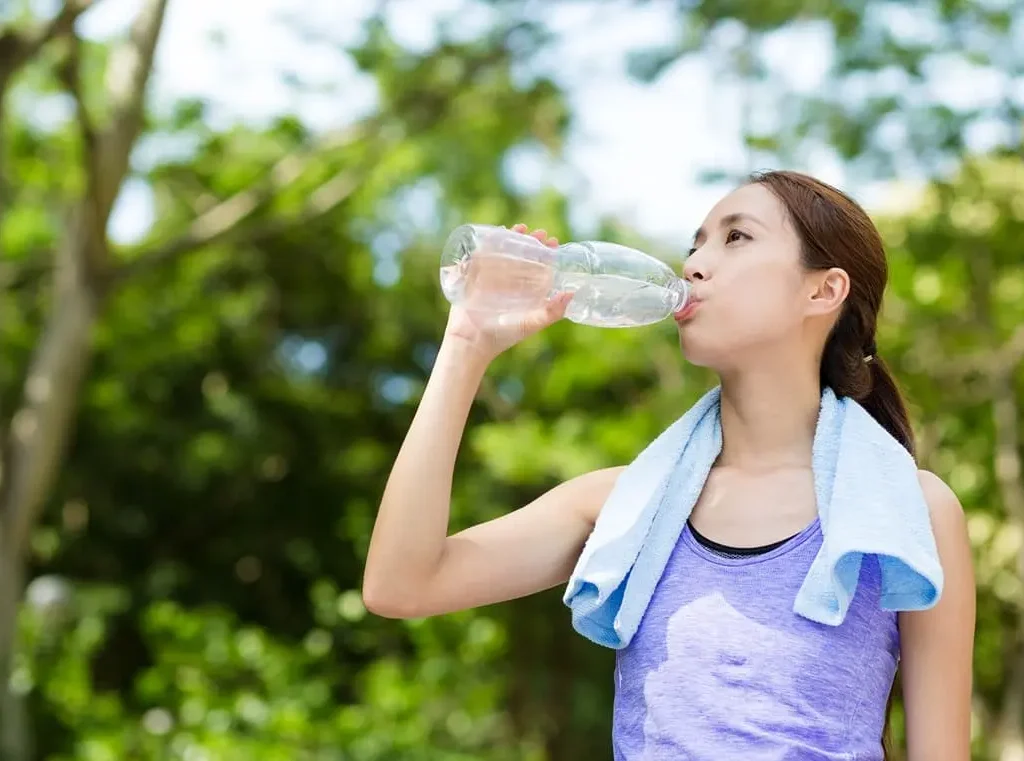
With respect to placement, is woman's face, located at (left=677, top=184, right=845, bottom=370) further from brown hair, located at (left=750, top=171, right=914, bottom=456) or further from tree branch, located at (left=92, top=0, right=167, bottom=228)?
tree branch, located at (left=92, top=0, right=167, bottom=228)

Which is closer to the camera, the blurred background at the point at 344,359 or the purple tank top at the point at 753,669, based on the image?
the purple tank top at the point at 753,669

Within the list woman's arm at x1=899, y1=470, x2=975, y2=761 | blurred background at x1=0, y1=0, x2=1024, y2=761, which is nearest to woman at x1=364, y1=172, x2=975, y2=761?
woman's arm at x1=899, y1=470, x2=975, y2=761

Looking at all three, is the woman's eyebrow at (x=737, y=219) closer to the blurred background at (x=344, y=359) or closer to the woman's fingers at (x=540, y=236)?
the woman's fingers at (x=540, y=236)

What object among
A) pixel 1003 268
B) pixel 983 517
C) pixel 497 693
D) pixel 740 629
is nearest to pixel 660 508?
pixel 740 629

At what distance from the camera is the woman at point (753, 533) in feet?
5.51

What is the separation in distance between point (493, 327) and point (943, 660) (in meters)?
0.65

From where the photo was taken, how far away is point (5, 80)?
278 inches

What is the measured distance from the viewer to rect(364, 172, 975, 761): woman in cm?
168

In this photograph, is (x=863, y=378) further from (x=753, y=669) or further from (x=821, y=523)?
(x=753, y=669)

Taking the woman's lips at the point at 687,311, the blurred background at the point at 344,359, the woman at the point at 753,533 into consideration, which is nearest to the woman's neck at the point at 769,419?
the woman at the point at 753,533

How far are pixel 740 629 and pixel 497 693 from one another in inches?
271

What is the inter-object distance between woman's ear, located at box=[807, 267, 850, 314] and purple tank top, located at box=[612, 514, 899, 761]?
32 cm

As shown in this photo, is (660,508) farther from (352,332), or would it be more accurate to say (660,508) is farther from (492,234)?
(352,332)

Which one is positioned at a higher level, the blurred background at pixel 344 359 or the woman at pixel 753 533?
the woman at pixel 753 533
